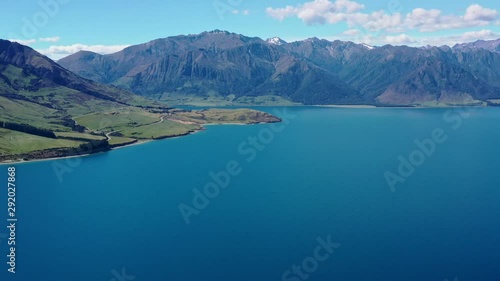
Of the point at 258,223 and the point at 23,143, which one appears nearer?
the point at 258,223

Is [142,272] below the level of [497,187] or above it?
below

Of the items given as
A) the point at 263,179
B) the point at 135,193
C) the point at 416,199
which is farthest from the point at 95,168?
the point at 416,199

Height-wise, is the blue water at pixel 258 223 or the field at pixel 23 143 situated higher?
the field at pixel 23 143

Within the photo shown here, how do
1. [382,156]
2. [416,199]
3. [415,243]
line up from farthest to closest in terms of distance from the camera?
[382,156], [416,199], [415,243]

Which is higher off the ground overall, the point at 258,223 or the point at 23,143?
the point at 23,143

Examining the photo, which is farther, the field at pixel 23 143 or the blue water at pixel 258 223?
the field at pixel 23 143

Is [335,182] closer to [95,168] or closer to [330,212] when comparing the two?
[330,212]

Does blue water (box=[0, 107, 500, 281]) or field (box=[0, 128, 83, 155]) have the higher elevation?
field (box=[0, 128, 83, 155])

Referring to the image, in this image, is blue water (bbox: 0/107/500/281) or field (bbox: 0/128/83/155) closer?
blue water (bbox: 0/107/500/281)
